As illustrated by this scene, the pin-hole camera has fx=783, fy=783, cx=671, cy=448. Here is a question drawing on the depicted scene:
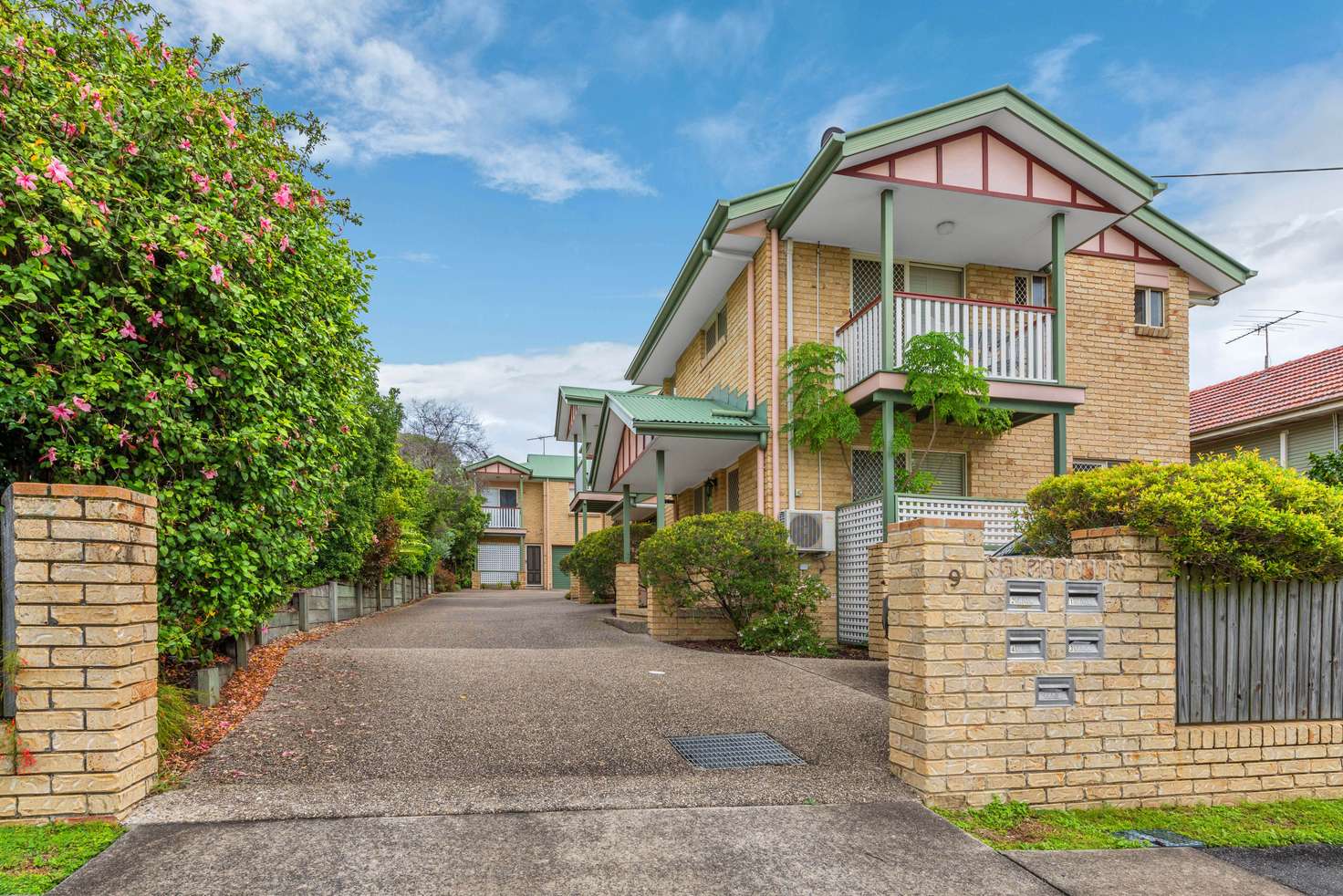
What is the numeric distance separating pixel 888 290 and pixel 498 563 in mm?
30218

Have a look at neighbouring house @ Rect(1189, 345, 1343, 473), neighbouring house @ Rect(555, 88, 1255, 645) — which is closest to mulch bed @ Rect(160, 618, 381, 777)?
neighbouring house @ Rect(555, 88, 1255, 645)

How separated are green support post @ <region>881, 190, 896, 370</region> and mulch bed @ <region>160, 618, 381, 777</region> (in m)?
7.92

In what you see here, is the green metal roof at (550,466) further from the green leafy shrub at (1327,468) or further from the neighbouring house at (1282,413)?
the green leafy shrub at (1327,468)

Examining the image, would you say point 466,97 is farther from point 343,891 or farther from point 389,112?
point 343,891

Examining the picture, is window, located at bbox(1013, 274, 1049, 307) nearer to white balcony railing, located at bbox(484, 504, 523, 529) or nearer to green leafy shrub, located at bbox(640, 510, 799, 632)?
green leafy shrub, located at bbox(640, 510, 799, 632)

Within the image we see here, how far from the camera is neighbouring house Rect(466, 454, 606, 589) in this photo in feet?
122

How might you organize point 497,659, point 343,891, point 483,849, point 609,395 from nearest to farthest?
point 343,891, point 483,849, point 497,659, point 609,395

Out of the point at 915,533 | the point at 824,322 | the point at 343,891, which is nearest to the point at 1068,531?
the point at 915,533

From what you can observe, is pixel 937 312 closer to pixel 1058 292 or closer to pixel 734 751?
pixel 1058 292

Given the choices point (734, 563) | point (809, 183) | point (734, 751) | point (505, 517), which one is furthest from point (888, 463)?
point (505, 517)

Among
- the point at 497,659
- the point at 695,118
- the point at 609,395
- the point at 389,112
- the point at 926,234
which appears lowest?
the point at 497,659

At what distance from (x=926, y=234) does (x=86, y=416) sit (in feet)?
35.1

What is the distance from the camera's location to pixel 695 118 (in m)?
15.5

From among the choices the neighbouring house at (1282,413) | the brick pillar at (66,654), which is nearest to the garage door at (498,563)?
the neighbouring house at (1282,413)
